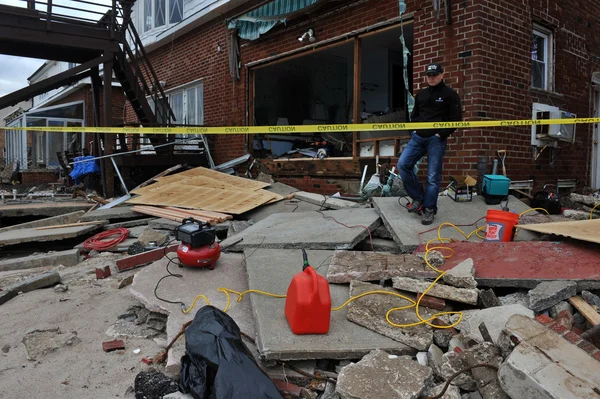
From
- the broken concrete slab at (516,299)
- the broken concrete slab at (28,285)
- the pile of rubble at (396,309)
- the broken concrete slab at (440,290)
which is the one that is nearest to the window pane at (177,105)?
the pile of rubble at (396,309)

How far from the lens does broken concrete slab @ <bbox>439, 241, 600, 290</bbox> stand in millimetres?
3184

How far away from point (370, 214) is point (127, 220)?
4.13 meters

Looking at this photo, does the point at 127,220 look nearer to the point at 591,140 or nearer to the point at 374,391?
the point at 374,391

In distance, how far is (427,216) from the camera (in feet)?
15.6

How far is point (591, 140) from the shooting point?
8.19m

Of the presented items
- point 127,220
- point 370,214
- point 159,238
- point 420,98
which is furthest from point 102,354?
point 127,220

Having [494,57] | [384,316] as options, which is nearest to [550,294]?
[384,316]

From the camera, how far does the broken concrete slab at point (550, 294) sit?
9.50ft

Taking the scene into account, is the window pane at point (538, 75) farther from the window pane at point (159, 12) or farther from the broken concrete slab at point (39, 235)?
the window pane at point (159, 12)

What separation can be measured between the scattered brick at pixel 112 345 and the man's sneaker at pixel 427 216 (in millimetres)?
3151

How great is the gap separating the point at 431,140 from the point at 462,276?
2.11 m

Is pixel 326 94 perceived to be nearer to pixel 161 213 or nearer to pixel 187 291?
pixel 161 213

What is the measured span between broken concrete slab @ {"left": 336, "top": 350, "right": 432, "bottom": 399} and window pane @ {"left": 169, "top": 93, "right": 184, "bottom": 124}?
11.2 metres

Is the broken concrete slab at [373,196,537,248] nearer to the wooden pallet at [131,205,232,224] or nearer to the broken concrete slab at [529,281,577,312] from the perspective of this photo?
the broken concrete slab at [529,281,577,312]
